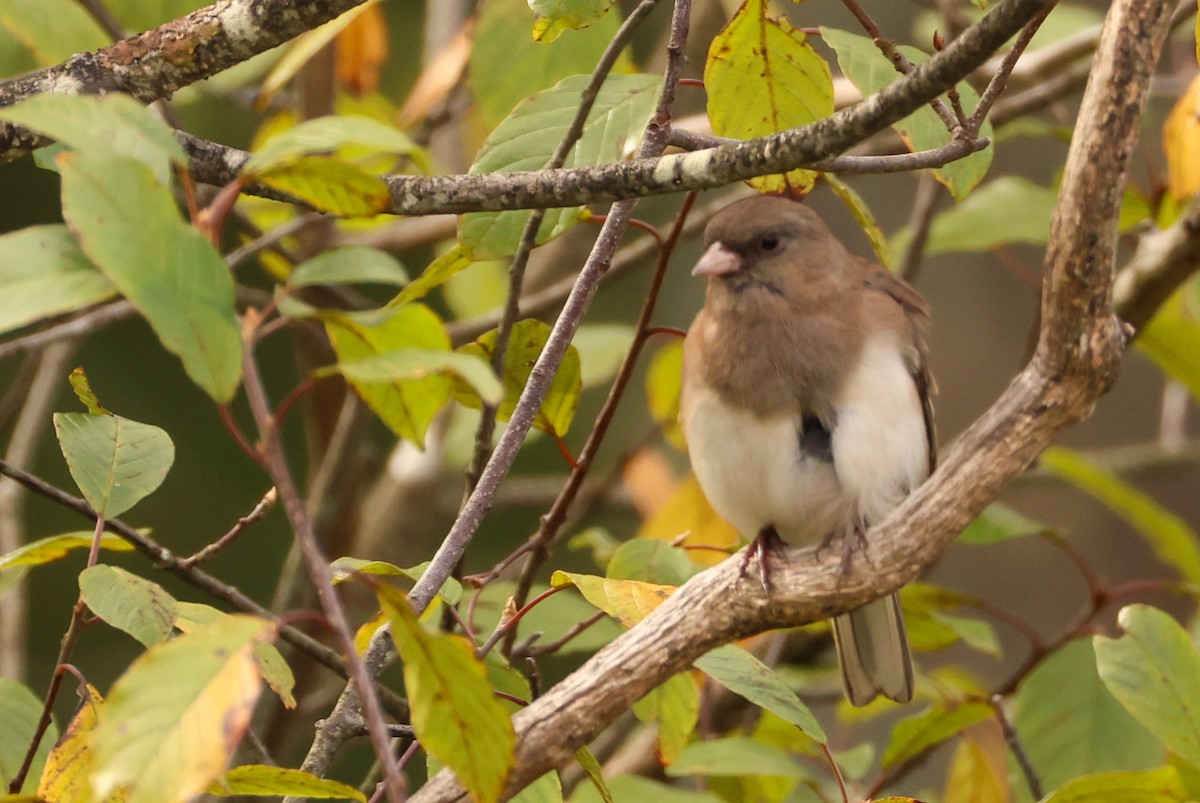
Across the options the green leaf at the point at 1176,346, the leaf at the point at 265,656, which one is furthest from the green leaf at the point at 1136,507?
the leaf at the point at 265,656

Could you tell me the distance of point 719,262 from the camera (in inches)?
70.9

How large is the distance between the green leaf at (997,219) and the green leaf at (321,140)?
4.65 ft

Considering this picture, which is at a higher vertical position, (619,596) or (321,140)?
(321,140)

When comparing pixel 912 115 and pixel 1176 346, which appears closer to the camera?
pixel 912 115

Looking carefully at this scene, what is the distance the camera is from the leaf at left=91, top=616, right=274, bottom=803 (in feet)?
2.42

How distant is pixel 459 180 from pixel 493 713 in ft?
1.71

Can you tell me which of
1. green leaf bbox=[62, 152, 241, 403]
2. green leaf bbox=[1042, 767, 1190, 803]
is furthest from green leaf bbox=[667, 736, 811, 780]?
green leaf bbox=[62, 152, 241, 403]

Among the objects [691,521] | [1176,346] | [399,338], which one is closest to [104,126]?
[399,338]

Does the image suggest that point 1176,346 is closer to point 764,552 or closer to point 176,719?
point 764,552

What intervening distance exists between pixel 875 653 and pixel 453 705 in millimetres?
1122

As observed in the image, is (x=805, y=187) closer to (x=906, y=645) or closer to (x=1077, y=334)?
(x=1077, y=334)

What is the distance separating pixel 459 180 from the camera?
1.20 m

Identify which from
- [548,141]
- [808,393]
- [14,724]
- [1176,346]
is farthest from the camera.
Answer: [1176,346]

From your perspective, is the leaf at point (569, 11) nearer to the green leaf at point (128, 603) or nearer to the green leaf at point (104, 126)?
the green leaf at point (104, 126)
